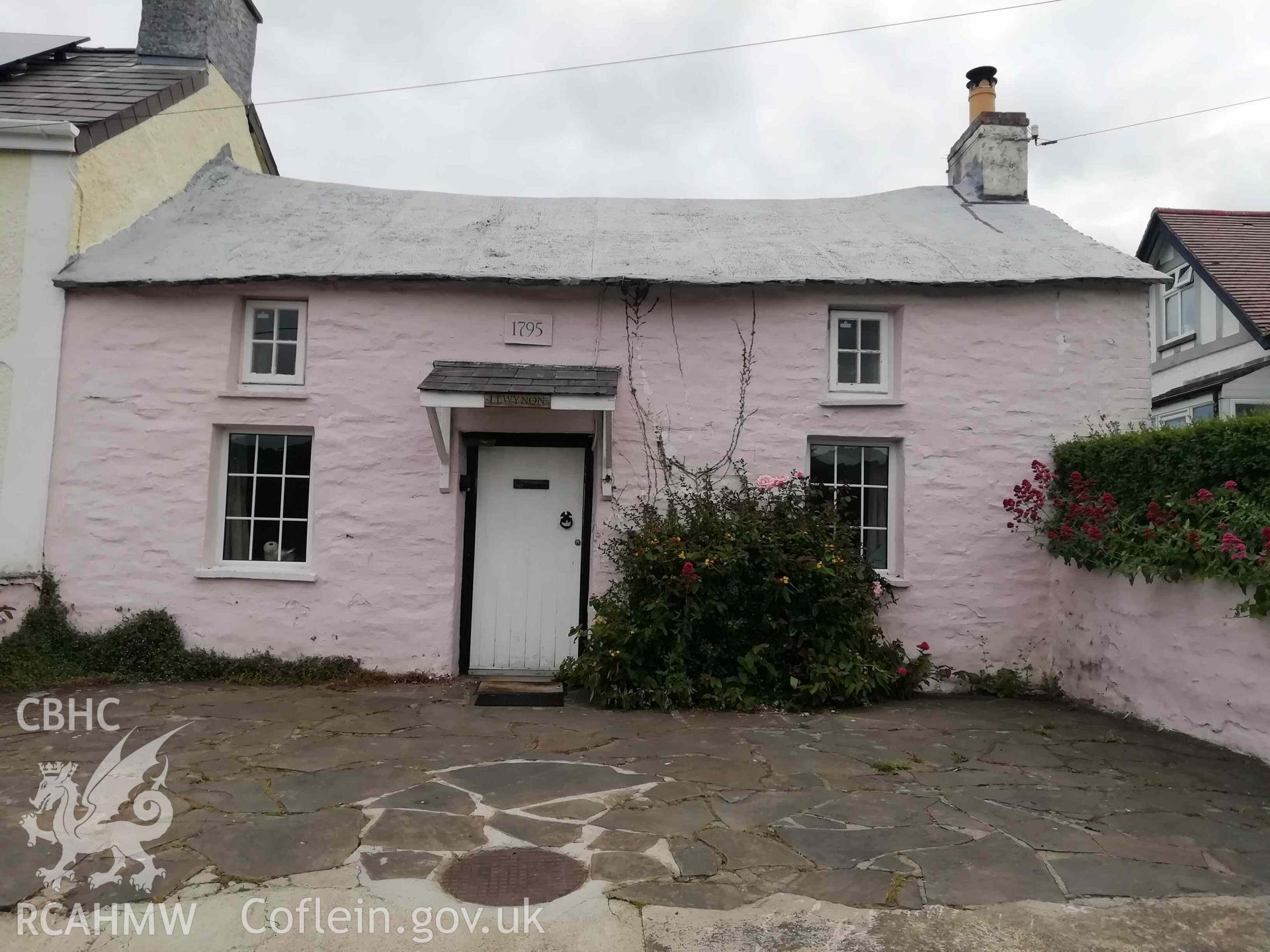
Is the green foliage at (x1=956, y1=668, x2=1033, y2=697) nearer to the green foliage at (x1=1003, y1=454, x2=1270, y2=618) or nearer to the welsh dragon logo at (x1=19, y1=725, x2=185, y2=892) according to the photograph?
the green foliage at (x1=1003, y1=454, x2=1270, y2=618)

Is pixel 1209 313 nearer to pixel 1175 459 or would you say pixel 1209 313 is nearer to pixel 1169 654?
pixel 1175 459

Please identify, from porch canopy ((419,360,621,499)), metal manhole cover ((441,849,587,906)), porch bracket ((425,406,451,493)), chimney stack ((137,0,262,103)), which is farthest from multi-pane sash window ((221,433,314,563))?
chimney stack ((137,0,262,103))

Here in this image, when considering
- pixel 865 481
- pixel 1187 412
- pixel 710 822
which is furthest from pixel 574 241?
pixel 1187 412

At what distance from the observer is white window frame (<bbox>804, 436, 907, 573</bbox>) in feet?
26.2

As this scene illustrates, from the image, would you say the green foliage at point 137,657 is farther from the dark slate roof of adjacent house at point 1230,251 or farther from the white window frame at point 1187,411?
the dark slate roof of adjacent house at point 1230,251

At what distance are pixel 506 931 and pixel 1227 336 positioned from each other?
18.9 meters

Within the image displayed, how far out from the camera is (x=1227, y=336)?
17.0 metres

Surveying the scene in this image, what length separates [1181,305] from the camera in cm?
1883

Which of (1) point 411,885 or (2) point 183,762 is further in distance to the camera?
(2) point 183,762

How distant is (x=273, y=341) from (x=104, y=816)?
4.91 metres

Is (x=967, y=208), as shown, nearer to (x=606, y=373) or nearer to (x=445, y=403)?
(x=606, y=373)

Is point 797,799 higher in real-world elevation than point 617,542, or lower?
lower

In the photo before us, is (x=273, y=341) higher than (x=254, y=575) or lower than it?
higher

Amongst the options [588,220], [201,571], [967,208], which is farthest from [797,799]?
[967,208]
